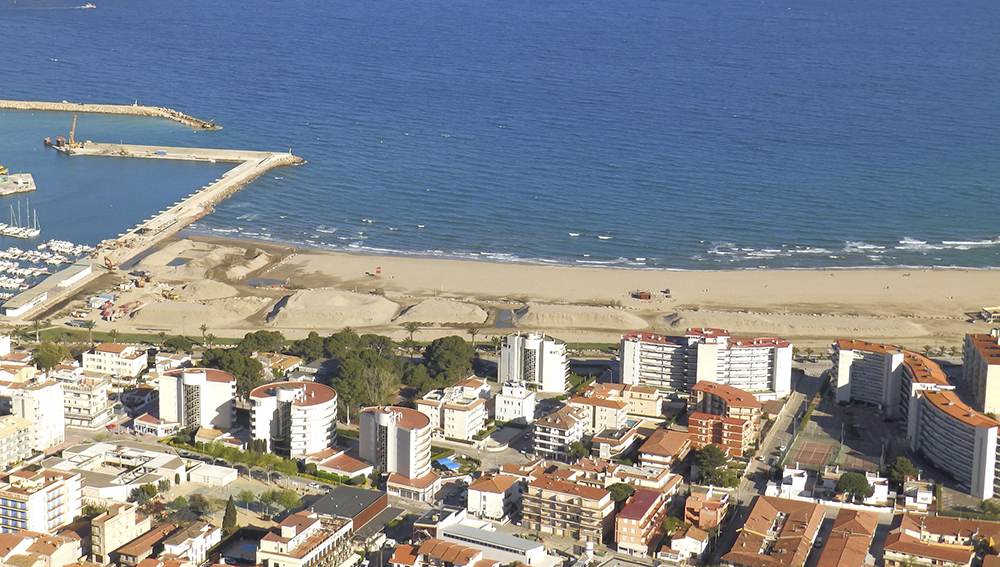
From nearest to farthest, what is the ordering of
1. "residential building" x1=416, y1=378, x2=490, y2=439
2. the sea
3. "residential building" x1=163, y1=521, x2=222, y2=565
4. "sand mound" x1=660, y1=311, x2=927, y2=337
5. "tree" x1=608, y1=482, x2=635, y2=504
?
"residential building" x1=163, y1=521, x2=222, y2=565 → "tree" x1=608, y1=482, x2=635, y2=504 → "residential building" x1=416, y1=378, x2=490, y2=439 → "sand mound" x1=660, y1=311, x2=927, y2=337 → the sea

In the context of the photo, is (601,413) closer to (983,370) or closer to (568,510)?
(568,510)

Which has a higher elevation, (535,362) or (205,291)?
(205,291)

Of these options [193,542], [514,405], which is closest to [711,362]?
[514,405]

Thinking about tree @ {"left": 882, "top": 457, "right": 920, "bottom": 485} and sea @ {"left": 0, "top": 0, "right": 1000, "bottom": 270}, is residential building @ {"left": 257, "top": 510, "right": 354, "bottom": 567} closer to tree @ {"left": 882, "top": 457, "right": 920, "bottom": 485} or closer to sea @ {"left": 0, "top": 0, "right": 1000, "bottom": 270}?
→ tree @ {"left": 882, "top": 457, "right": 920, "bottom": 485}

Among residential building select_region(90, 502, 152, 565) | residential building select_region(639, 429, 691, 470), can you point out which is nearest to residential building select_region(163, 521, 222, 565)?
residential building select_region(90, 502, 152, 565)

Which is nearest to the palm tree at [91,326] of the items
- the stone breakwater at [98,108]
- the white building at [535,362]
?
the white building at [535,362]

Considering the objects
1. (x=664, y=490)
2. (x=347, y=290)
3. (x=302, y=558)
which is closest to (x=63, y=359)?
(x=347, y=290)
